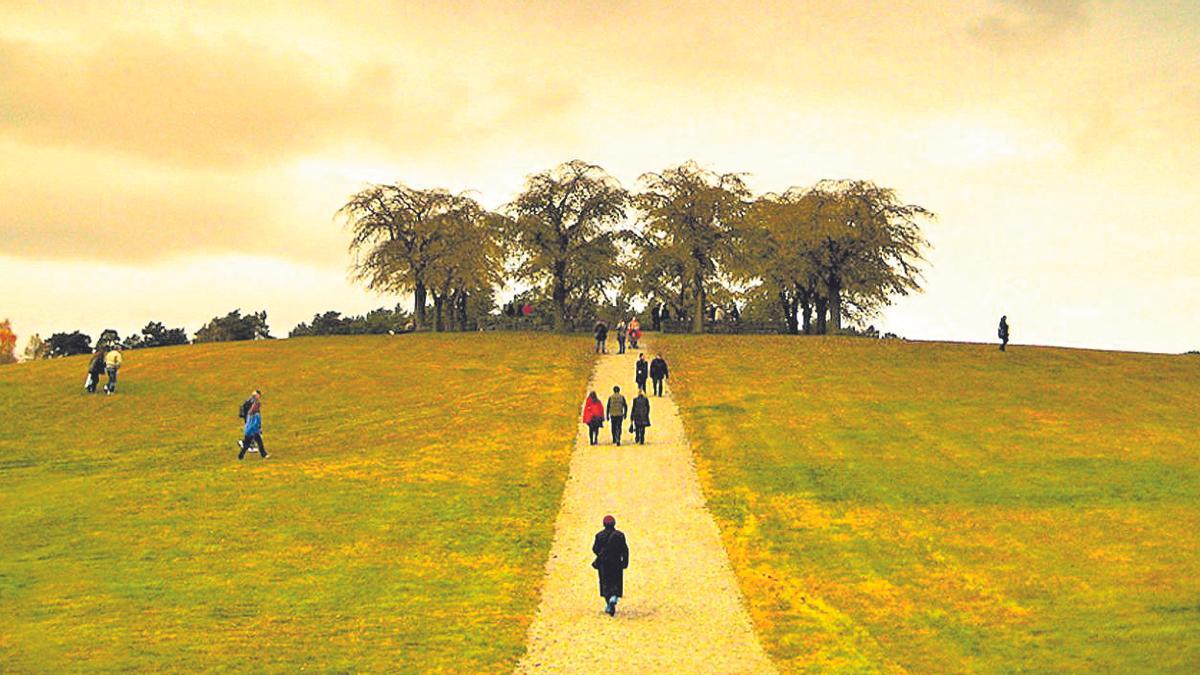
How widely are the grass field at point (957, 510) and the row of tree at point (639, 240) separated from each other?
28.1 m

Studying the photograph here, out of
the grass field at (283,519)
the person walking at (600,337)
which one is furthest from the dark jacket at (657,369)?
the person walking at (600,337)

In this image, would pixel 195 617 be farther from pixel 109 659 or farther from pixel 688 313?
pixel 688 313

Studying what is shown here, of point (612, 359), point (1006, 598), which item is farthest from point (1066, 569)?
point (612, 359)

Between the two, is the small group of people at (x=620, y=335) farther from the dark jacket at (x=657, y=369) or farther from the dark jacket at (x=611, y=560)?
the dark jacket at (x=611, y=560)

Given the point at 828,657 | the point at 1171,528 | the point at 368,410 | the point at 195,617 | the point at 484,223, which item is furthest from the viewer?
the point at 484,223

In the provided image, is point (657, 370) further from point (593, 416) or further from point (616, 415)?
point (593, 416)

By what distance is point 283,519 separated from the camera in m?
29.8

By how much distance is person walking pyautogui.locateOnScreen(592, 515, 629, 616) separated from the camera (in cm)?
2161

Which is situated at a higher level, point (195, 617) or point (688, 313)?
point (688, 313)

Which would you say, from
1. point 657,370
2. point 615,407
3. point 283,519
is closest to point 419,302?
point 657,370

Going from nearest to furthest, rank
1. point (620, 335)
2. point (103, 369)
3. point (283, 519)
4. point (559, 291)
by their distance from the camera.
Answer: point (283, 519) → point (103, 369) → point (620, 335) → point (559, 291)

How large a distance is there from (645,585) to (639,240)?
65472 mm

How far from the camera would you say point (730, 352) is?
6550cm

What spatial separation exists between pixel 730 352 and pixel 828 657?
45.9m
